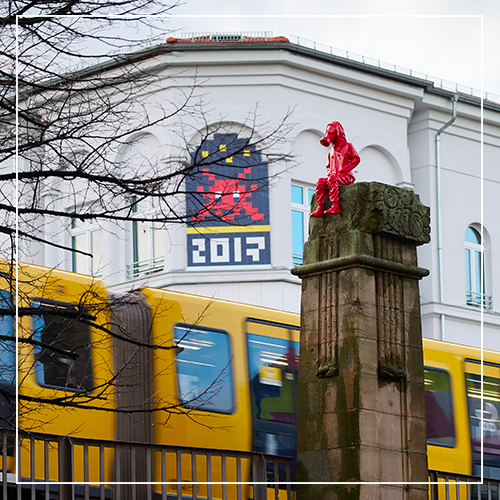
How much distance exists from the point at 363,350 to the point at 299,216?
1635cm

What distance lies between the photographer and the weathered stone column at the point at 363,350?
11430 mm

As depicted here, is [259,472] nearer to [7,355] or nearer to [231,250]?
[7,355]

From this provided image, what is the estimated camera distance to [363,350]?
11.6 m

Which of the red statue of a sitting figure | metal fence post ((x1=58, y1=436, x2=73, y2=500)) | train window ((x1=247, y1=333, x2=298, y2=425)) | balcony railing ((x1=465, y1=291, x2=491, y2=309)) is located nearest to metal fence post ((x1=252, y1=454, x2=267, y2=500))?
metal fence post ((x1=58, y1=436, x2=73, y2=500))

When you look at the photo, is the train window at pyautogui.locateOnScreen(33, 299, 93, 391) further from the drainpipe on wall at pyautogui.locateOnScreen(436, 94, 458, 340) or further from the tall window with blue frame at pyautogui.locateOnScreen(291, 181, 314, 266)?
the drainpipe on wall at pyautogui.locateOnScreen(436, 94, 458, 340)

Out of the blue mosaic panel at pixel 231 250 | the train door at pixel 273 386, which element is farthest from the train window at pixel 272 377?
the blue mosaic panel at pixel 231 250

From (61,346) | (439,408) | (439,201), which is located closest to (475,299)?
(439,201)

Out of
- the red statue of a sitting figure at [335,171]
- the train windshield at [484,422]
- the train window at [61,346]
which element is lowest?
the train windshield at [484,422]

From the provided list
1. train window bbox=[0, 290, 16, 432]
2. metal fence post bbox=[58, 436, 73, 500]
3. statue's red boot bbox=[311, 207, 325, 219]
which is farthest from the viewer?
statue's red boot bbox=[311, 207, 325, 219]

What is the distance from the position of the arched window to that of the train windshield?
1225cm

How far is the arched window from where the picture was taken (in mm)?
30469

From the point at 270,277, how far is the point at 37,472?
47.7 feet

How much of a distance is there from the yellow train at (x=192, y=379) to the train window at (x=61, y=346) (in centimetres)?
2

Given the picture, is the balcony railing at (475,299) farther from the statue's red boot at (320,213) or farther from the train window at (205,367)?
the statue's red boot at (320,213)
